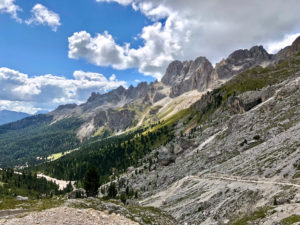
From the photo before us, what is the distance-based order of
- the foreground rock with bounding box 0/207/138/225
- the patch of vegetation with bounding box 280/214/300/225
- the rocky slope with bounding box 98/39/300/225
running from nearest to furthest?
the patch of vegetation with bounding box 280/214/300/225
the foreground rock with bounding box 0/207/138/225
the rocky slope with bounding box 98/39/300/225

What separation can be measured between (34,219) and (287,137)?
7089 cm

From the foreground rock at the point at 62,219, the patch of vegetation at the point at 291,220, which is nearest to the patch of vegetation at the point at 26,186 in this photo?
the foreground rock at the point at 62,219

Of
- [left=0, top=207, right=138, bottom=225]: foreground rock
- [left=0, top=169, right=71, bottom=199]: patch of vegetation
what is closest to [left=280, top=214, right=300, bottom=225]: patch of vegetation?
[left=0, top=207, right=138, bottom=225]: foreground rock

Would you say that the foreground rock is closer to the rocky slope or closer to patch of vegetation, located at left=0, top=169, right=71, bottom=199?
the rocky slope

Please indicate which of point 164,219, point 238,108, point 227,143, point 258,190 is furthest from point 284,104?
point 164,219

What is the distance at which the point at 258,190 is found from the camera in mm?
37906

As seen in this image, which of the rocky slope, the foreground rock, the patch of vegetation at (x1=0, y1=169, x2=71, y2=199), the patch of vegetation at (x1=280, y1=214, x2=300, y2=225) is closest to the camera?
the patch of vegetation at (x1=280, y1=214, x2=300, y2=225)

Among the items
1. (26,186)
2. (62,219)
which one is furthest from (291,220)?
(26,186)

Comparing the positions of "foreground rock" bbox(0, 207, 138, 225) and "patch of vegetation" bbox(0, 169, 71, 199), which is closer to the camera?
"foreground rock" bbox(0, 207, 138, 225)

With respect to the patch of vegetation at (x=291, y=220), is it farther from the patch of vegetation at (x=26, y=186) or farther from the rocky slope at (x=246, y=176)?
the patch of vegetation at (x=26, y=186)

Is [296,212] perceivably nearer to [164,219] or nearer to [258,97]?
[164,219]

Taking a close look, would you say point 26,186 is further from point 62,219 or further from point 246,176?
point 246,176

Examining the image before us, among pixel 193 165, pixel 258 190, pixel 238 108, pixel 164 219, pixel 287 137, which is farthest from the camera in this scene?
pixel 238 108

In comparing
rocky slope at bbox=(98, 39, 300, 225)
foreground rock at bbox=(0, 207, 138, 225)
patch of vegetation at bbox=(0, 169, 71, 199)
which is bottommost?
patch of vegetation at bbox=(0, 169, 71, 199)
